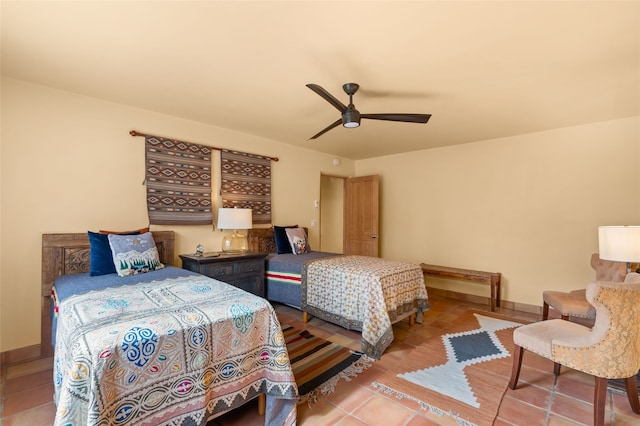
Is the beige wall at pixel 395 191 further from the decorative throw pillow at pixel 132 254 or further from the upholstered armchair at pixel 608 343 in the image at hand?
the upholstered armchair at pixel 608 343

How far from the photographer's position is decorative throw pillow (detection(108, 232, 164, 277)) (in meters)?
2.52

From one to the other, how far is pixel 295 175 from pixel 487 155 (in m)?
3.03

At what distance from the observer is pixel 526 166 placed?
3949mm

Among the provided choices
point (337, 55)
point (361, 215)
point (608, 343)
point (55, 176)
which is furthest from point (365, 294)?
point (55, 176)

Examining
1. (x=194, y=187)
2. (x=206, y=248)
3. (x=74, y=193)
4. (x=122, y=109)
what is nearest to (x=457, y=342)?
(x=206, y=248)

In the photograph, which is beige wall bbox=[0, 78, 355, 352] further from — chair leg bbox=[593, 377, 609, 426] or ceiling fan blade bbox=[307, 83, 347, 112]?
chair leg bbox=[593, 377, 609, 426]

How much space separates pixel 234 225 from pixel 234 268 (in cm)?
53

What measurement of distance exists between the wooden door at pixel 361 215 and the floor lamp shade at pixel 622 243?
3106 mm

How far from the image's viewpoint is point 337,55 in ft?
6.69

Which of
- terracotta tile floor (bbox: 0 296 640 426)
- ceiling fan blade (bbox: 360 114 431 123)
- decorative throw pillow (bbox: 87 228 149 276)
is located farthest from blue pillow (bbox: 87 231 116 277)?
ceiling fan blade (bbox: 360 114 431 123)

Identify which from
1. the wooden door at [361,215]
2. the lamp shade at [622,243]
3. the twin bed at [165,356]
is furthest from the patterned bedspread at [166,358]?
the wooden door at [361,215]

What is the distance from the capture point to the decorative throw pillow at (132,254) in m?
2.52

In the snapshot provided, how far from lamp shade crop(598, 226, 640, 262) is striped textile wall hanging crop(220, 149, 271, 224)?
379 cm

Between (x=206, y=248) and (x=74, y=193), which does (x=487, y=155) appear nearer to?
(x=206, y=248)
